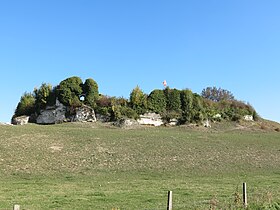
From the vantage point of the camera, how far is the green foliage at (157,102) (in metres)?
61.2

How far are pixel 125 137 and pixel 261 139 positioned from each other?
18.6 m

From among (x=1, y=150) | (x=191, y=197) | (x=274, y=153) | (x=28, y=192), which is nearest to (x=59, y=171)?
(x=1, y=150)

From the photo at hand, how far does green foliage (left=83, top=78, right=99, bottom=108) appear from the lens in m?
60.6

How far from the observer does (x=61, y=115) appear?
59438mm

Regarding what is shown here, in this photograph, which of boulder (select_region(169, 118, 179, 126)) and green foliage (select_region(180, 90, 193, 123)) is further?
green foliage (select_region(180, 90, 193, 123))

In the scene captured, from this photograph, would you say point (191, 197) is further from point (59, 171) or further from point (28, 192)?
point (59, 171)

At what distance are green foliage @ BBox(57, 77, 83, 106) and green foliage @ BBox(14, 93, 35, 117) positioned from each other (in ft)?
21.4

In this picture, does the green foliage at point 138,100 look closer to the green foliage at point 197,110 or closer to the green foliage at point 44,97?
the green foliage at point 197,110

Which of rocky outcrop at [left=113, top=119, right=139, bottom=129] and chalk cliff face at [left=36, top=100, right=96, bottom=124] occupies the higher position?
chalk cliff face at [left=36, top=100, right=96, bottom=124]

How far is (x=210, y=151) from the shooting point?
39.8 meters

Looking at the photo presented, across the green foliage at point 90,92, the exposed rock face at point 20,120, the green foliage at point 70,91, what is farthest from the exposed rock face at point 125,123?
the exposed rock face at point 20,120

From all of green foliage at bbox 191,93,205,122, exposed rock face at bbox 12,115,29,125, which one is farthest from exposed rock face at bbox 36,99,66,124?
green foliage at bbox 191,93,205,122

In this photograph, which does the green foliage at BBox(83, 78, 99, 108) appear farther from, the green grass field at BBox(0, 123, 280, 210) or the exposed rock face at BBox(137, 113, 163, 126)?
the green grass field at BBox(0, 123, 280, 210)

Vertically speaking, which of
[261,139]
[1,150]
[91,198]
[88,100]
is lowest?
[91,198]
